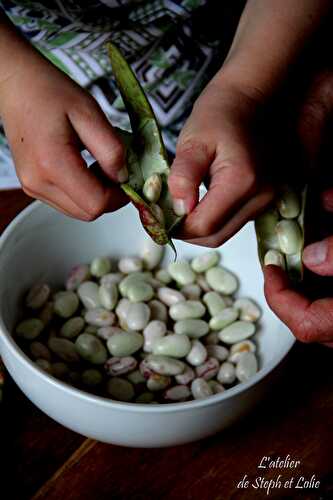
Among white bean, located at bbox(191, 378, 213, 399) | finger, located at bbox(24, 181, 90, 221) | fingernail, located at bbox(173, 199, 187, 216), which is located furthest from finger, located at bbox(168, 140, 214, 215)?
white bean, located at bbox(191, 378, 213, 399)

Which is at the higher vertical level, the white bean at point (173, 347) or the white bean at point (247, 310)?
the white bean at point (173, 347)

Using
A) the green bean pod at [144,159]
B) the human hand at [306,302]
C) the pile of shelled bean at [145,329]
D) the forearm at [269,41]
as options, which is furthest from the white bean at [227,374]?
the forearm at [269,41]

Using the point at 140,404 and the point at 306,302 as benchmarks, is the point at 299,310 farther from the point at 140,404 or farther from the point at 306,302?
the point at 140,404

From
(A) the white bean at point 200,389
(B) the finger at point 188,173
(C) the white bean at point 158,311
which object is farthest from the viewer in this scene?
(C) the white bean at point 158,311

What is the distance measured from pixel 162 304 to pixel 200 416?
23 centimetres

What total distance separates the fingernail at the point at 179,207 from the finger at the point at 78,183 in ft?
0.22

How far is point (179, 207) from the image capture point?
62 cm

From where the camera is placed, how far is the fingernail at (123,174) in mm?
629

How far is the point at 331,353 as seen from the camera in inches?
31.9

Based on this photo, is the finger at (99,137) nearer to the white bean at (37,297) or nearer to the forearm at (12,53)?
the forearm at (12,53)

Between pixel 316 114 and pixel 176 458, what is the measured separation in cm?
48

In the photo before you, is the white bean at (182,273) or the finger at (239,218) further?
the white bean at (182,273)

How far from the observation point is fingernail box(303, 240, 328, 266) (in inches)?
26.7

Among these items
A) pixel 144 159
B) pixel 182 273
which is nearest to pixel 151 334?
pixel 182 273
